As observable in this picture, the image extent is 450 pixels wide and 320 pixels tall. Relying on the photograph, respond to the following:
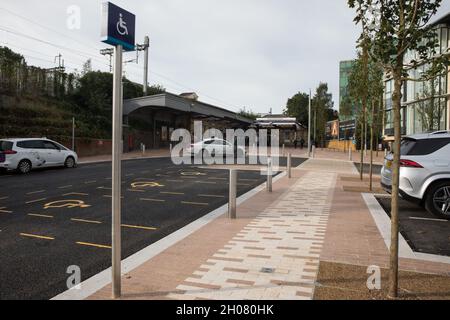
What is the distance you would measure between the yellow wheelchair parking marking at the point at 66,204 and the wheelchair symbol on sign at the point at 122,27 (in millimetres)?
5882

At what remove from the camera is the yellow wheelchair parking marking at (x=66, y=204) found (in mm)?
8459

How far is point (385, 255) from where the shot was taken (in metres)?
5.18

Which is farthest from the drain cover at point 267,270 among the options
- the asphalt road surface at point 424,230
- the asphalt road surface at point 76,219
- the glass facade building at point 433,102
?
the glass facade building at point 433,102

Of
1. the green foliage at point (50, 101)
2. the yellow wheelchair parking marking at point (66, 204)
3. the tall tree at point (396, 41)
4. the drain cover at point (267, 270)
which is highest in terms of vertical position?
the green foliage at point (50, 101)

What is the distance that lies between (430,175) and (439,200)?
586 mm

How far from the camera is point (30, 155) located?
1580 centimetres

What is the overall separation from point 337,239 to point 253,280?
2347mm

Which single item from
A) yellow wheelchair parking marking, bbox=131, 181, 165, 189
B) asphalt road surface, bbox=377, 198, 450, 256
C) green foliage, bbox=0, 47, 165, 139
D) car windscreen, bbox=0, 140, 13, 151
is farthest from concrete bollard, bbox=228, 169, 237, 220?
green foliage, bbox=0, 47, 165, 139

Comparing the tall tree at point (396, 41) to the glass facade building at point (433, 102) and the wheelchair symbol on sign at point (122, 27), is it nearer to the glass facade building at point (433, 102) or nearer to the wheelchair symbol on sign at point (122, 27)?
the wheelchair symbol on sign at point (122, 27)

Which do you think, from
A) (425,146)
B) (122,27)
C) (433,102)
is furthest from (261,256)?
(433,102)

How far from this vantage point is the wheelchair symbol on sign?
352 cm

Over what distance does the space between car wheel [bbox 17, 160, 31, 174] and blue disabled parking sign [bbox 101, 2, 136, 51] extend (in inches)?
551
